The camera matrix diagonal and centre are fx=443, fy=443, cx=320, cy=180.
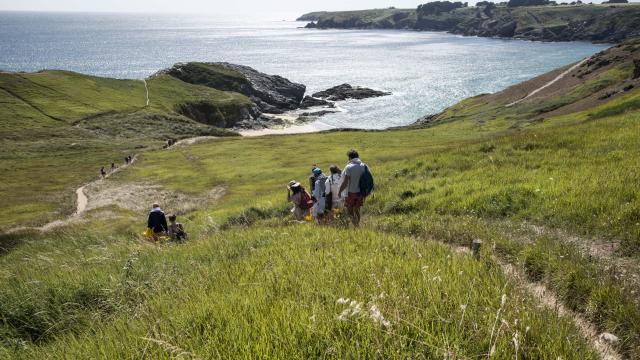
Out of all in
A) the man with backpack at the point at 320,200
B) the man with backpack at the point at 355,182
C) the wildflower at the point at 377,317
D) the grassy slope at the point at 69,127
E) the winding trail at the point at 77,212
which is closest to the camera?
the wildflower at the point at 377,317

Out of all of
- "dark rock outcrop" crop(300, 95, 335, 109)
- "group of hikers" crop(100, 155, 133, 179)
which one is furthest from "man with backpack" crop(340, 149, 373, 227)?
"dark rock outcrop" crop(300, 95, 335, 109)

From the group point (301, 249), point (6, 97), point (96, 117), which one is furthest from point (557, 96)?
point (6, 97)

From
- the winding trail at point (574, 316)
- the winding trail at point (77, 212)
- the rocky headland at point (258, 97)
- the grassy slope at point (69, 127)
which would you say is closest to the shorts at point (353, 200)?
the winding trail at point (574, 316)

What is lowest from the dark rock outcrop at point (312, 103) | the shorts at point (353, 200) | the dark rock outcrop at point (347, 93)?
the dark rock outcrop at point (312, 103)

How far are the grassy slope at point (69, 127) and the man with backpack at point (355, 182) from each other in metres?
40.0

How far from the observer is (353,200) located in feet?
49.8

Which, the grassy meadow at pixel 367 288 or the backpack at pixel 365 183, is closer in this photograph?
the grassy meadow at pixel 367 288

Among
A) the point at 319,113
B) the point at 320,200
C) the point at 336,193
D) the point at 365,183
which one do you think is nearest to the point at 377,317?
the point at 365,183

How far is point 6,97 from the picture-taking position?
99500 millimetres

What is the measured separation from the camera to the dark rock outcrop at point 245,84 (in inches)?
5974

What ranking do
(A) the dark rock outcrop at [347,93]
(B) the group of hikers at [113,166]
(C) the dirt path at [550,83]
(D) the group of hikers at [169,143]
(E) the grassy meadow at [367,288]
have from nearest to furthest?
(E) the grassy meadow at [367,288] < (B) the group of hikers at [113,166] < (D) the group of hikers at [169,143] < (C) the dirt path at [550,83] < (A) the dark rock outcrop at [347,93]

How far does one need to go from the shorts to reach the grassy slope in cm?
3997

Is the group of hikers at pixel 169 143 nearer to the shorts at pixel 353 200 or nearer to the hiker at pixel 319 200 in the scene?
the hiker at pixel 319 200

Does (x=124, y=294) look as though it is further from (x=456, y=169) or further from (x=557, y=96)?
(x=557, y=96)
